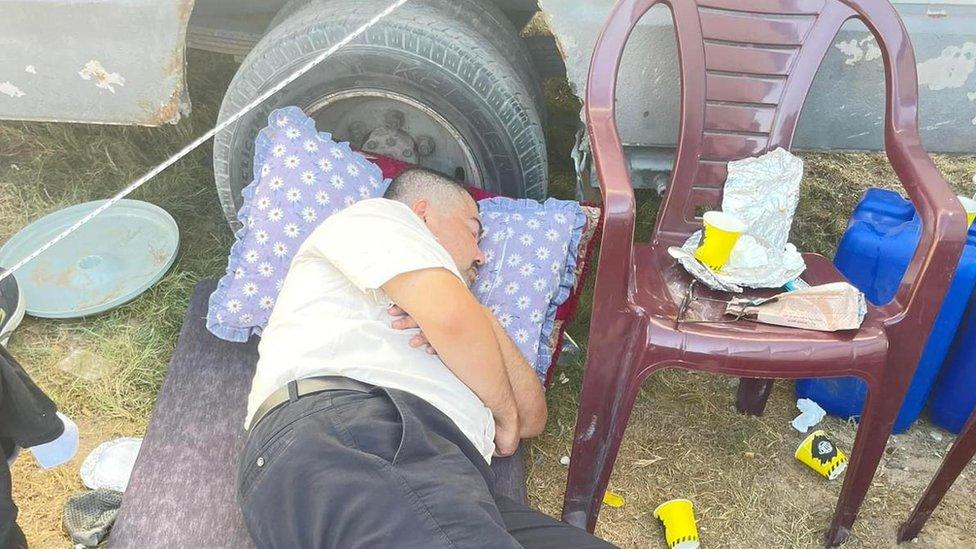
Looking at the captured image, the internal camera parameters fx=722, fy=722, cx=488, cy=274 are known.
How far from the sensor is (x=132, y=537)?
5.52 ft

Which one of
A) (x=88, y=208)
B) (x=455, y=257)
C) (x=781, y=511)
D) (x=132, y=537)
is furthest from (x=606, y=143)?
(x=88, y=208)

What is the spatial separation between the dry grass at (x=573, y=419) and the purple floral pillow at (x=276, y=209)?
53cm

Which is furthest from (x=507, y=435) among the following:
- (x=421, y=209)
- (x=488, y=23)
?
(x=488, y=23)

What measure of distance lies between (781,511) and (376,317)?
1.36 m

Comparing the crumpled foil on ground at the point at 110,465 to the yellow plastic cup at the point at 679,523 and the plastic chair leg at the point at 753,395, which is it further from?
the plastic chair leg at the point at 753,395

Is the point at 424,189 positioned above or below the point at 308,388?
above

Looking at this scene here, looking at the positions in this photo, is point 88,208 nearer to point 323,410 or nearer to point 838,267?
point 323,410

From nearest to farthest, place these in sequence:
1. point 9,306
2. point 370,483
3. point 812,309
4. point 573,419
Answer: point 370,483 < point 812,309 < point 573,419 < point 9,306

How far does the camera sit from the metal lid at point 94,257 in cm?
268

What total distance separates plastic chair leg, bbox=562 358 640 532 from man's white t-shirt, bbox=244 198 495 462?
281mm

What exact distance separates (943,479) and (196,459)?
1.99m

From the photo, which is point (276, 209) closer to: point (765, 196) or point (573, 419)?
point (573, 419)

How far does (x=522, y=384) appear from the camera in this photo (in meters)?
1.85

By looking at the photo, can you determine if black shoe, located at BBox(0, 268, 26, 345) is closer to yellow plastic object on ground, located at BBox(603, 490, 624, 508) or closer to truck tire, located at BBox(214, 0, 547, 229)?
truck tire, located at BBox(214, 0, 547, 229)
